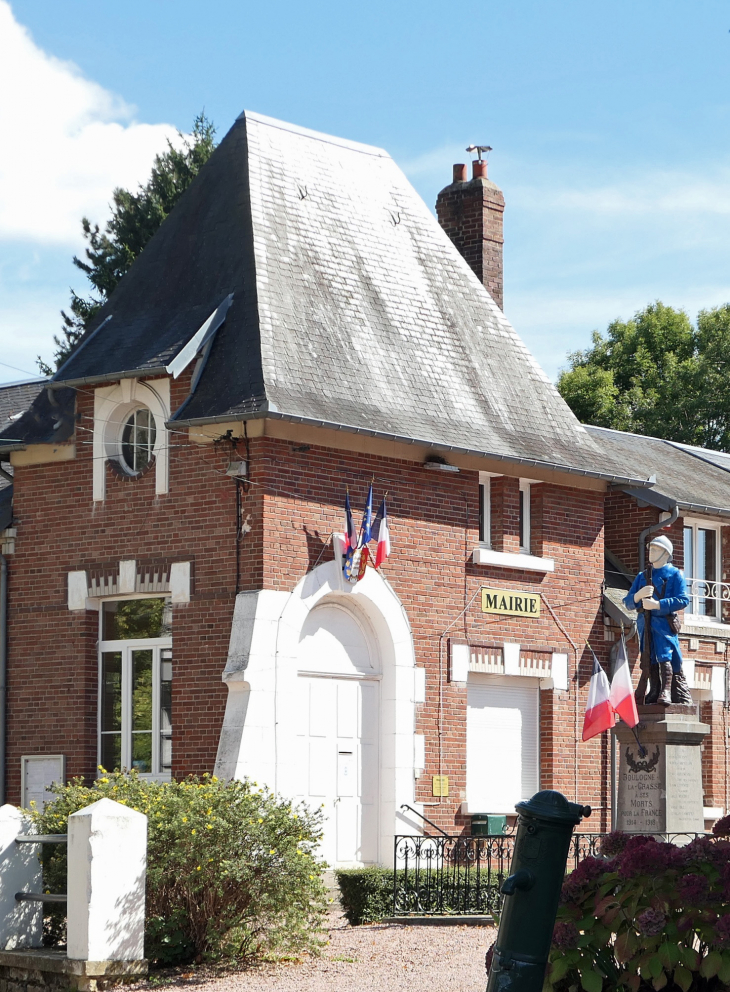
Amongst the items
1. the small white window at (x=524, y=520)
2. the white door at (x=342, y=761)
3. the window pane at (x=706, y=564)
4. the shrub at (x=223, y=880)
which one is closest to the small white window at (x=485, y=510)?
the small white window at (x=524, y=520)

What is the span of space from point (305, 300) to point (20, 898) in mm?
8883

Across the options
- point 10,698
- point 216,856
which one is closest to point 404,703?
point 10,698

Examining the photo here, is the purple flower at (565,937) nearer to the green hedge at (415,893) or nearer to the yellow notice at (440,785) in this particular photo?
the green hedge at (415,893)

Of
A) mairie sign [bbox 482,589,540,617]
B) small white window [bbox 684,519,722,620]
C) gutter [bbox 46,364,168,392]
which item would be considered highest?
gutter [bbox 46,364,168,392]

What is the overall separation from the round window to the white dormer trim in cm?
7

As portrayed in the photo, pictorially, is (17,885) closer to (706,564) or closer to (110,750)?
(110,750)

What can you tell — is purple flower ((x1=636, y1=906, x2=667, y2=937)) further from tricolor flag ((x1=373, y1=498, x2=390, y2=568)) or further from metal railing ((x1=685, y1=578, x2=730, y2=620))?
Result: metal railing ((x1=685, y1=578, x2=730, y2=620))

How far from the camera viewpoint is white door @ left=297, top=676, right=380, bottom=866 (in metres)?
17.5

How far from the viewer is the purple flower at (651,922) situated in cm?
644

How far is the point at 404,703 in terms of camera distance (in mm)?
18234

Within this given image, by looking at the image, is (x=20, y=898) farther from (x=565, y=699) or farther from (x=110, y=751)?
(x=565, y=699)

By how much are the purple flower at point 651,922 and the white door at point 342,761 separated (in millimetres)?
11078

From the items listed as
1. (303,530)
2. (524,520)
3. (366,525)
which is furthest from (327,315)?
(524,520)

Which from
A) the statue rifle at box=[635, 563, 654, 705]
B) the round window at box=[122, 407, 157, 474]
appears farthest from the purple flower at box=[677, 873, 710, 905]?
the round window at box=[122, 407, 157, 474]
